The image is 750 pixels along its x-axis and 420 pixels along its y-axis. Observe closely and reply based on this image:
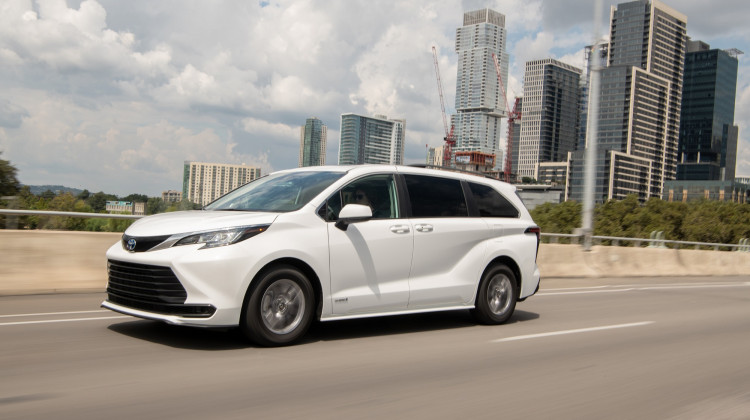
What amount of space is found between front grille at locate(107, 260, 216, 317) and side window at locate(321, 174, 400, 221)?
5.30 feet

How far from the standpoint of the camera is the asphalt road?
4.88 meters

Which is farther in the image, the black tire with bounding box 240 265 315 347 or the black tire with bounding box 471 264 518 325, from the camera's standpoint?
the black tire with bounding box 471 264 518 325

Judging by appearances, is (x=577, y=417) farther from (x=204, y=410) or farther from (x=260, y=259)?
(x=260, y=259)

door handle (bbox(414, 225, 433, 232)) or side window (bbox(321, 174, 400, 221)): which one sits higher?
side window (bbox(321, 174, 400, 221))

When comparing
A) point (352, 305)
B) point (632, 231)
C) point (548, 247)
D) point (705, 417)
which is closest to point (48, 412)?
point (352, 305)

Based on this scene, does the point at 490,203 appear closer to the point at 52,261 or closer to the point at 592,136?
the point at 52,261

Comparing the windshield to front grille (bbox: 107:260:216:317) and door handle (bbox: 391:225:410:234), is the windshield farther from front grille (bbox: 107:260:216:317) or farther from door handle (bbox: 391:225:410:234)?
front grille (bbox: 107:260:216:317)

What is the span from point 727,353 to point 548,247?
948 centimetres

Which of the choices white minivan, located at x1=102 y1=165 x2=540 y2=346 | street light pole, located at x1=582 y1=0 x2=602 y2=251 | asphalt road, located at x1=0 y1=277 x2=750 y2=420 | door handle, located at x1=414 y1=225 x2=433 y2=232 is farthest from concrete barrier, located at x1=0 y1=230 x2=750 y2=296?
street light pole, located at x1=582 y1=0 x2=602 y2=251

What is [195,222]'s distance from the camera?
634 centimetres

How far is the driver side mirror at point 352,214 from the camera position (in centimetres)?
677

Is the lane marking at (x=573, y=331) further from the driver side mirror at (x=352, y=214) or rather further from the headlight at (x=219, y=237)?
the headlight at (x=219, y=237)

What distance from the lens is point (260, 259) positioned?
628cm

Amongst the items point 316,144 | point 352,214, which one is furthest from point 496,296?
point 316,144
